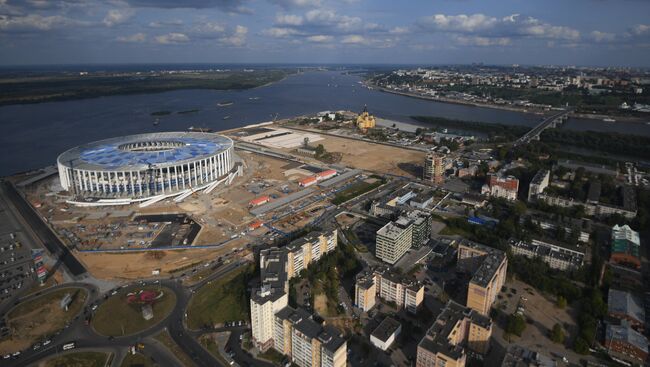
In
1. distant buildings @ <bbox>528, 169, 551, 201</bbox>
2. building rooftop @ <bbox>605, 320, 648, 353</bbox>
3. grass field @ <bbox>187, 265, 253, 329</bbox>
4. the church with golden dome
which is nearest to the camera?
building rooftop @ <bbox>605, 320, 648, 353</bbox>

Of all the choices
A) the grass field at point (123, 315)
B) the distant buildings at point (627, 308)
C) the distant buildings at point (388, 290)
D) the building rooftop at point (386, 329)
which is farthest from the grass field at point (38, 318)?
the distant buildings at point (627, 308)

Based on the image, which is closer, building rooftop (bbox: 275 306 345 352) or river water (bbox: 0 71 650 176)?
building rooftop (bbox: 275 306 345 352)

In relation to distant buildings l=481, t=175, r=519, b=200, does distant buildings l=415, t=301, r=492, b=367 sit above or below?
below

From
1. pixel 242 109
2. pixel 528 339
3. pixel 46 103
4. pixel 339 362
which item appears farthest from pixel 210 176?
pixel 46 103

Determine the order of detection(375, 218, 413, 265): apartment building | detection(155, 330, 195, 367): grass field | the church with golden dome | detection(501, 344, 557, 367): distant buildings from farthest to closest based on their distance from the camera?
the church with golden dome
detection(375, 218, 413, 265): apartment building
detection(155, 330, 195, 367): grass field
detection(501, 344, 557, 367): distant buildings

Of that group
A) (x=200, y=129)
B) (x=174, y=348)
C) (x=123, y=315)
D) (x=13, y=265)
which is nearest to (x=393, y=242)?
(x=174, y=348)

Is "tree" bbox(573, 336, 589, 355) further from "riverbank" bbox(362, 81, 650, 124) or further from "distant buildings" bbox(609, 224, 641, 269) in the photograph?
"riverbank" bbox(362, 81, 650, 124)

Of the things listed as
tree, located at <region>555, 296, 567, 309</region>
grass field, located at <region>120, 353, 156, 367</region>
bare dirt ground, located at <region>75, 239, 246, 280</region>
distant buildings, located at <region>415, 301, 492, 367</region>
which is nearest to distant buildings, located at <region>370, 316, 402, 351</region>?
distant buildings, located at <region>415, 301, 492, 367</region>
